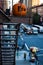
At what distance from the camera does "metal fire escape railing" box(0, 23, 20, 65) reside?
1.18m

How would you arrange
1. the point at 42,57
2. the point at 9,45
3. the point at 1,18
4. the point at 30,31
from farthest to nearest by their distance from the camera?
the point at 30,31
the point at 42,57
the point at 9,45
the point at 1,18

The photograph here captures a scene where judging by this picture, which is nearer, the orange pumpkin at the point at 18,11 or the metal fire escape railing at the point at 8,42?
the metal fire escape railing at the point at 8,42

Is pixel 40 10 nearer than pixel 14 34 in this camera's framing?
No

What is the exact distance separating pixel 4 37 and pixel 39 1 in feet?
22.7

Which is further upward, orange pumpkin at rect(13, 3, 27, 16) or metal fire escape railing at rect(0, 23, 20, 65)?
orange pumpkin at rect(13, 3, 27, 16)

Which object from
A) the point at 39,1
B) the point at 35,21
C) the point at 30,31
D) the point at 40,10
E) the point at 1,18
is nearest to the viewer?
the point at 1,18

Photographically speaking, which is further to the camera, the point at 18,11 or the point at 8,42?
the point at 18,11

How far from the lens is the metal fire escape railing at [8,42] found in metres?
1.18

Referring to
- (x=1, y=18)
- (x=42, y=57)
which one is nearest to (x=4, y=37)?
(x=1, y=18)

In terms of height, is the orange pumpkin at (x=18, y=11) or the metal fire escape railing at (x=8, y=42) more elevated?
the orange pumpkin at (x=18, y=11)

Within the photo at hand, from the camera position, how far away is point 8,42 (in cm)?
126

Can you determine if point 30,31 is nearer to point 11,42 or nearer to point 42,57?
point 42,57

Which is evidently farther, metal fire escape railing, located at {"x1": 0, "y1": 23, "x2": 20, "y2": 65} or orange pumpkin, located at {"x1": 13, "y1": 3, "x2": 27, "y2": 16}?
orange pumpkin, located at {"x1": 13, "y1": 3, "x2": 27, "y2": 16}

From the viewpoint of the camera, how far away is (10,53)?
4.28 ft
